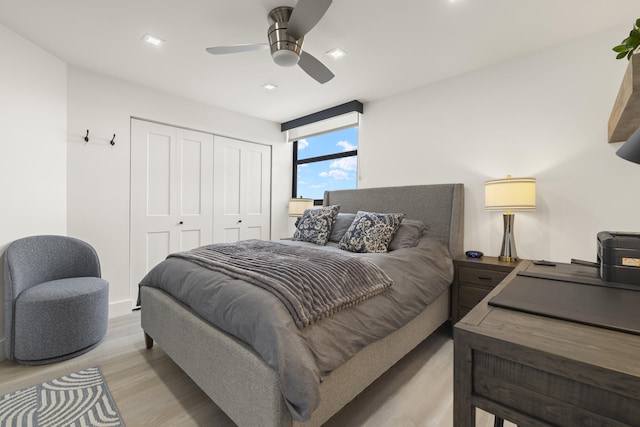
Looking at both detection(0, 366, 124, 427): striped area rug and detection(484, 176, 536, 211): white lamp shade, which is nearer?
detection(0, 366, 124, 427): striped area rug

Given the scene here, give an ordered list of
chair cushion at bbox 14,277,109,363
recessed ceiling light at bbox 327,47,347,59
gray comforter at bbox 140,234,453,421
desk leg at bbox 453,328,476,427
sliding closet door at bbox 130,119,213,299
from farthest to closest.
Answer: sliding closet door at bbox 130,119,213,299
recessed ceiling light at bbox 327,47,347,59
chair cushion at bbox 14,277,109,363
gray comforter at bbox 140,234,453,421
desk leg at bbox 453,328,476,427

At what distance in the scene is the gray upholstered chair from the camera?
201 centimetres

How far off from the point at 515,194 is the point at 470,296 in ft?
3.02

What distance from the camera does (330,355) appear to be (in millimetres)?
1249

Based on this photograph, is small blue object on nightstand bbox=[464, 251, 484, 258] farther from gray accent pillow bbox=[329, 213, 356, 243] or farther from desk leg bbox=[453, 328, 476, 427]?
desk leg bbox=[453, 328, 476, 427]

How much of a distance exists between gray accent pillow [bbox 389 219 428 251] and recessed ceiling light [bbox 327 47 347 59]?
1.65 metres

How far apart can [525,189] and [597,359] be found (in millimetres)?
1950

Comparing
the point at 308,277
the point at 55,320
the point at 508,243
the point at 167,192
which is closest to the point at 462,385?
the point at 308,277

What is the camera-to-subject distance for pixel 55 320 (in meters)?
2.04

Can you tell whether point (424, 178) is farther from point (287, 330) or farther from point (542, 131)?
point (287, 330)

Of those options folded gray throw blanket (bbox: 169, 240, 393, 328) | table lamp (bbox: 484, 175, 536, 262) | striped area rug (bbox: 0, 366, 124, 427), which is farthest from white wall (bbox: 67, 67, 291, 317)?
table lamp (bbox: 484, 175, 536, 262)

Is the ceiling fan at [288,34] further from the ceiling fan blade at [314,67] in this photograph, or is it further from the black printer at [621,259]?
the black printer at [621,259]

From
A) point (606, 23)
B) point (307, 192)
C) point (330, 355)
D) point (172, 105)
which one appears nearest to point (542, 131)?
point (606, 23)

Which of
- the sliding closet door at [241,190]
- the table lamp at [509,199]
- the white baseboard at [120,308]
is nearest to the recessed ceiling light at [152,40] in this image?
the sliding closet door at [241,190]
